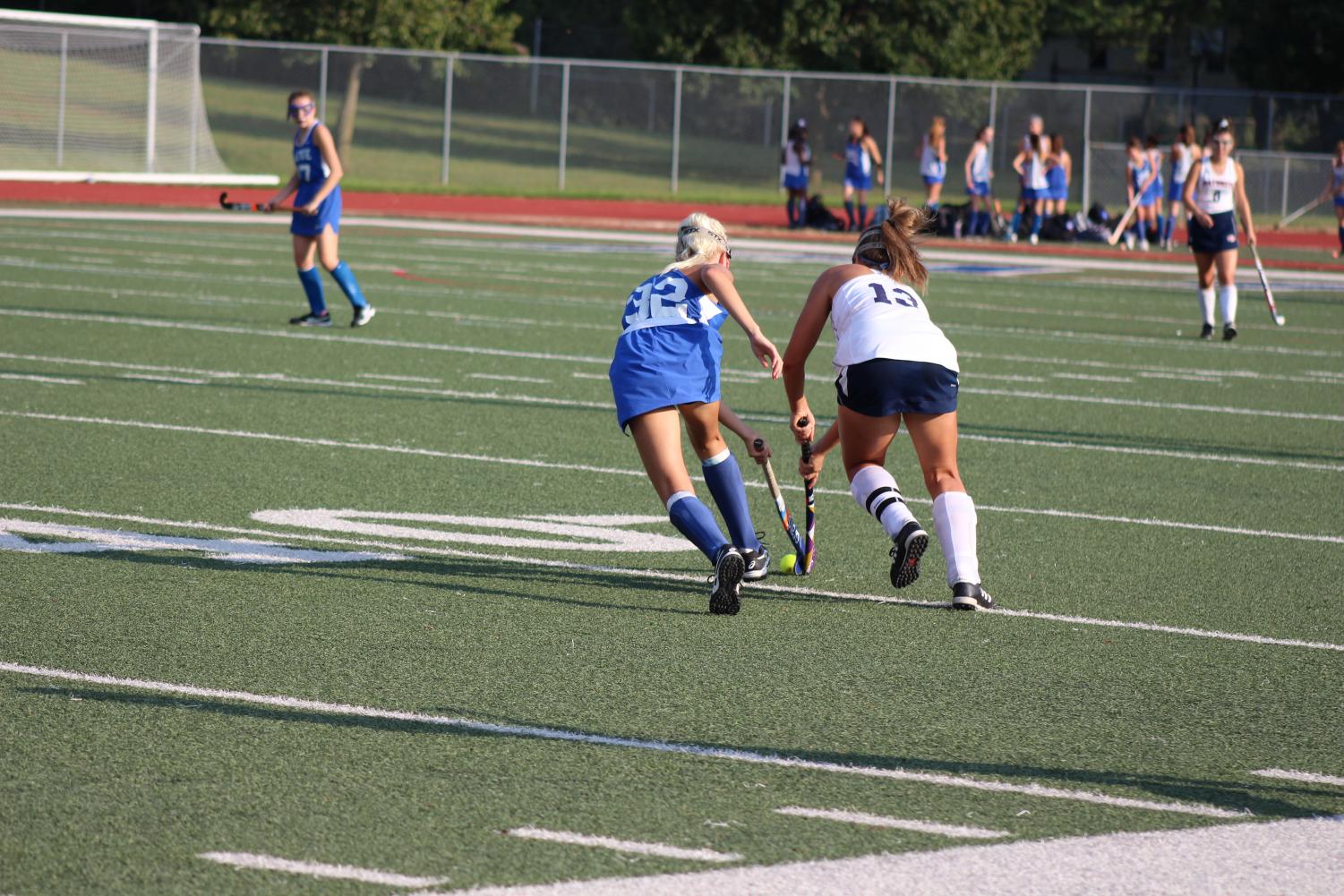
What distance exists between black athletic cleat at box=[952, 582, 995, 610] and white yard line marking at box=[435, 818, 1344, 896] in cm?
255

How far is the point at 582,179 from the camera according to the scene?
41.4 metres

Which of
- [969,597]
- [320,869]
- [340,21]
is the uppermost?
[340,21]

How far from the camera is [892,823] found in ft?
15.9

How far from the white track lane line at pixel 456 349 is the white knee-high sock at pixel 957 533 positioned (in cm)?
668

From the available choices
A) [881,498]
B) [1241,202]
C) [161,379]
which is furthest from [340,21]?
[881,498]

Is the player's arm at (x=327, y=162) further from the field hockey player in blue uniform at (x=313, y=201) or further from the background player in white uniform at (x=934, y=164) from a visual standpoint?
the background player in white uniform at (x=934, y=164)

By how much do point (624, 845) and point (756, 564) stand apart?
328 centimetres

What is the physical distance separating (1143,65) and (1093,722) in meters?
70.0

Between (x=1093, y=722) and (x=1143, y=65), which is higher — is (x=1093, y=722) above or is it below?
below

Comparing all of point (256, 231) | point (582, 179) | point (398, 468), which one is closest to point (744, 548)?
point (398, 468)

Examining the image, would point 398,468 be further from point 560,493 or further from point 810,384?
point 810,384

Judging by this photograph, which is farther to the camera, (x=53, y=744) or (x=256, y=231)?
(x=256, y=231)

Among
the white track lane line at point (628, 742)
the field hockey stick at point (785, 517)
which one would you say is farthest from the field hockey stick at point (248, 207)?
the white track lane line at point (628, 742)

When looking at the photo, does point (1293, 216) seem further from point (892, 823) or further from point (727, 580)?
point (892, 823)
